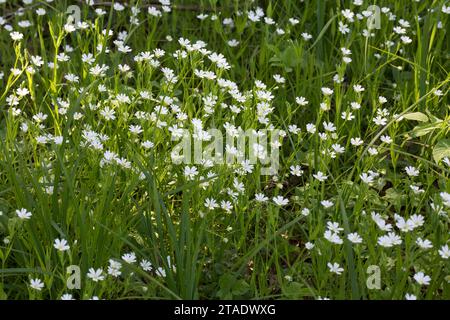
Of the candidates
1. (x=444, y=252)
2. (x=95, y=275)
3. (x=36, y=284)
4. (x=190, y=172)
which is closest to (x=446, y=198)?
(x=444, y=252)

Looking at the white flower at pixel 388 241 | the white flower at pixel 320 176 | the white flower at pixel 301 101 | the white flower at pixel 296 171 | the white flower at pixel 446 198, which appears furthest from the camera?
the white flower at pixel 301 101

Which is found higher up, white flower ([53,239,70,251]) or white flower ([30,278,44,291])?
white flower ([53,239,70,251])

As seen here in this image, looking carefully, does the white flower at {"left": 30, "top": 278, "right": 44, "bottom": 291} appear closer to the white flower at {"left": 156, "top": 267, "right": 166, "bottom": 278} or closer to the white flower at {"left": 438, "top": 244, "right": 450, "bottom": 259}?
the white flower at {"left": 156, "top": 267, "right": 166, "bottom": 278}

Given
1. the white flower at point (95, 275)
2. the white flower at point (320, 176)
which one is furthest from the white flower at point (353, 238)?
the white flower at point (95, 275)

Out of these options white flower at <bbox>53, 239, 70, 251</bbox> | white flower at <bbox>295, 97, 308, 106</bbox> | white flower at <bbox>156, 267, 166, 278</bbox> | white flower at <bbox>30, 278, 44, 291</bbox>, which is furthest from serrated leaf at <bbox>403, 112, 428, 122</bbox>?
white flower at <bbox>30, 278, 44, 291</bbox>

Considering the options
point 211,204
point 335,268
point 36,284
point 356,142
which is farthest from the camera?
point 356,142

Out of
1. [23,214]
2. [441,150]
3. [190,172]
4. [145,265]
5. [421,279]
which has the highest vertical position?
[441,150]

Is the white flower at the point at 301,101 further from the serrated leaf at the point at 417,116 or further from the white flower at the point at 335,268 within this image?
the white flower at the point at 335,268

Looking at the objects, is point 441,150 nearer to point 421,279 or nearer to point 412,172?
point 412,172

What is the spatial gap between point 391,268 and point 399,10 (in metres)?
1.79

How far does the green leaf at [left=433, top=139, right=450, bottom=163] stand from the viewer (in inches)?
115

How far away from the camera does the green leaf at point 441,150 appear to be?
115 inches

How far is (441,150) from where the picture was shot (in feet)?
9.65
